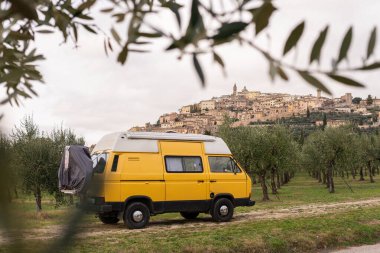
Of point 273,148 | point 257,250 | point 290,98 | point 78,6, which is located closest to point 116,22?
point 78,6

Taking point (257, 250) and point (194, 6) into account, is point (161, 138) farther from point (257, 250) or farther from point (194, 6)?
point (194, 6)

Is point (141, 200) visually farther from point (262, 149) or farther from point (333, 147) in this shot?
point (333, 147)

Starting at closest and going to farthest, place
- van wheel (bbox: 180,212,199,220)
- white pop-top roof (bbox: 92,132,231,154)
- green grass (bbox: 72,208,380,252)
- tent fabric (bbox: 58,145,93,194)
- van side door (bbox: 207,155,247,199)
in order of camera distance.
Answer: green grass (bbox: 72,208,380,252) → white pop-top roof (bbox: 92,132,231,154) → tent fabric (bbox: 58,145,93,194) → van side door (bbox: 207,155,247,199) → van wheel (bbox: 180,212,199,220)

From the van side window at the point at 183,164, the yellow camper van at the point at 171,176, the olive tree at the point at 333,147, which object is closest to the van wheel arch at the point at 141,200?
the yellow camper van at the point at 171,176

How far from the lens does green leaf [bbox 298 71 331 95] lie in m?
0.80

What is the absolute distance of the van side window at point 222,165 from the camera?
48.2 ft

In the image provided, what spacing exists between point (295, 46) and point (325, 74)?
0.08 meters

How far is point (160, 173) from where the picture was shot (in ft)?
44.2

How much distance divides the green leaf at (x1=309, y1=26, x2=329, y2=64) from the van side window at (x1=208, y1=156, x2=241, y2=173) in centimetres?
1385

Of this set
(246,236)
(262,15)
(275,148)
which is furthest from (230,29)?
(275,148)

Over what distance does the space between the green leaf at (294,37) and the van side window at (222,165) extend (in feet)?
45.4

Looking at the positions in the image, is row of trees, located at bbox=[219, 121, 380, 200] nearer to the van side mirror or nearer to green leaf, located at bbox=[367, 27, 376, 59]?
the van side mirror

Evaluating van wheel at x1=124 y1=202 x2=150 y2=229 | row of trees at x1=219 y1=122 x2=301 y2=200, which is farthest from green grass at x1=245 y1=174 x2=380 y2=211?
van wheel at x1=124 y1=202 x2=150 y2=229

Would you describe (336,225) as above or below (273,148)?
below
